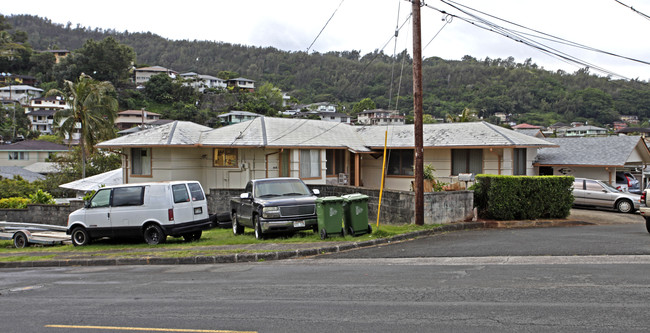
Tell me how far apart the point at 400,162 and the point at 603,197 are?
983cm

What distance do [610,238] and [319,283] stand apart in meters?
8.69

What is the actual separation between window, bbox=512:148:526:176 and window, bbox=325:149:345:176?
28.8 ft

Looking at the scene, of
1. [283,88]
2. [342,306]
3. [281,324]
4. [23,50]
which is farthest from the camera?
[283,88]

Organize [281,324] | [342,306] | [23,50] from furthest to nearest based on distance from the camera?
A: 1. [23,50]
2. [342,306]
3. [281,324]

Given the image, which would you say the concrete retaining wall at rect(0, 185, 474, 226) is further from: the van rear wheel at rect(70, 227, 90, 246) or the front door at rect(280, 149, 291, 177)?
the van rear wheel at rect(70, 227, 90, 246)

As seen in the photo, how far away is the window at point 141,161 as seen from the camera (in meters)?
24.5

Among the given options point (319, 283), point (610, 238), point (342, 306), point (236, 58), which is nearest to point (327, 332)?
point (342, 306)

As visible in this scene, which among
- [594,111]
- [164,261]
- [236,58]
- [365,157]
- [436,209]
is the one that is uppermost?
[236,58]

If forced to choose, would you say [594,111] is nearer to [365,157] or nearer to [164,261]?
[365,157]

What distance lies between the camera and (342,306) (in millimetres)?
7434

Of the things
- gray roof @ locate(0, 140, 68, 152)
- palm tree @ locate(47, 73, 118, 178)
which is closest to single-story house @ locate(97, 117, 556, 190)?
palm tree @ locate(47, 73, 118, 178)

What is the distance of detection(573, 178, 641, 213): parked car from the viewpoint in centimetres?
2183

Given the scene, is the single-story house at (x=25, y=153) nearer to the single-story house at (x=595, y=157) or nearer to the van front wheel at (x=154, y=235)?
the van front wheel at (x=154, y=235)

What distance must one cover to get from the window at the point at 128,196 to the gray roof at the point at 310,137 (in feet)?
26.3
